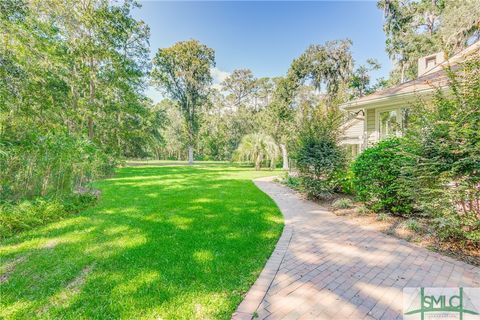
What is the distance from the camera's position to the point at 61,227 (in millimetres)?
4305

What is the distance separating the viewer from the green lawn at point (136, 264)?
6.93 ft

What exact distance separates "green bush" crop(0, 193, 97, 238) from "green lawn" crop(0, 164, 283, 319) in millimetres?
299

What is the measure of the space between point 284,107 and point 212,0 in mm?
11222

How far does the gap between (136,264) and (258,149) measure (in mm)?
14723

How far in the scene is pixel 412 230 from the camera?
4.11 metres

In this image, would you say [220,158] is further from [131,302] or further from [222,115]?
[131,302]

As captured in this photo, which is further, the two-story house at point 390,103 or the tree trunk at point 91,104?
the tree trunk at point 91,104

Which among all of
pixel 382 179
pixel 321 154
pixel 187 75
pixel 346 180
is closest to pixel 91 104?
pixel 321 154

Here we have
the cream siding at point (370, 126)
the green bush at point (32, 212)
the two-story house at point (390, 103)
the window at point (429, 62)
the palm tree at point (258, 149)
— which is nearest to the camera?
the green bush at point (32, 212)

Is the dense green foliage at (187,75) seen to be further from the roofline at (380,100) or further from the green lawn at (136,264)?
the green lawn at (136,264)

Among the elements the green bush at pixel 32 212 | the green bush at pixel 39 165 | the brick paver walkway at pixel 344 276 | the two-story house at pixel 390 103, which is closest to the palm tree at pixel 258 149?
the two-story house at pixel 390 103

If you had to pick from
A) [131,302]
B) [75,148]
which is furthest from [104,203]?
[131,302]

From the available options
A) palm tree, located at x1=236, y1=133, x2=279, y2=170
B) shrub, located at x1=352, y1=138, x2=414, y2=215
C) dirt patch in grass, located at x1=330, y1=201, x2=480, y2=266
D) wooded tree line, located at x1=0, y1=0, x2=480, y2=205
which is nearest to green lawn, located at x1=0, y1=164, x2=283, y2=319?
dirt patch in grass, located at x1=330, y1=201, x2=480, y2=266

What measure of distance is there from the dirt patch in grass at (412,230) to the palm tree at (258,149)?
11.2 metres
